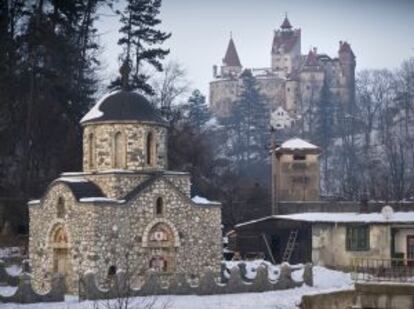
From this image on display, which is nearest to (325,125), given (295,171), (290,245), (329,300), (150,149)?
(295,171)

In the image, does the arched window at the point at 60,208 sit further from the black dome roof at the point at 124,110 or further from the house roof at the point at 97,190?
the black dome roof at the point at 124,110

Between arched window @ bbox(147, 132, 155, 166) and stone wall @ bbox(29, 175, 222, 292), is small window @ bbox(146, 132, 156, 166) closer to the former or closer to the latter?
arched window @ bbox(147, 132, 155, 166)

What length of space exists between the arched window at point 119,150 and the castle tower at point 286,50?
336 feet

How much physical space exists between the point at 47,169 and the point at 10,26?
7955 millimetres

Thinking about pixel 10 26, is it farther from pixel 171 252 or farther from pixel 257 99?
pixel 257 99

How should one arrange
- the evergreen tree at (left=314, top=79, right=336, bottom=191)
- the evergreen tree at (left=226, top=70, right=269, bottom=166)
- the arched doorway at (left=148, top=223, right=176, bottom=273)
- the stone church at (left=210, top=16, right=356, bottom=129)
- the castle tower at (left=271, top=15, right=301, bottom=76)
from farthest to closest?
the castle tower at (left=271, top=15, right=301, bottom=76), the stone church at (left=210, top=16, right=356, bottom=129), the evergreen tree at (left=226, top=70, right=269, bottom=166), the evergreen tree at (left=314, top=79, right=336, bottom=191), the arched doorway at (left=148, top=223, right=176, bottom=273)

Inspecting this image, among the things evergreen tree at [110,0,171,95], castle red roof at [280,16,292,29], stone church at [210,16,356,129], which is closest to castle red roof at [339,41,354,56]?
stone church at [210,16,356,129]

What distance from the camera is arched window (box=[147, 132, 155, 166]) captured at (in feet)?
106

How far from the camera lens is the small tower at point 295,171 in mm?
53688

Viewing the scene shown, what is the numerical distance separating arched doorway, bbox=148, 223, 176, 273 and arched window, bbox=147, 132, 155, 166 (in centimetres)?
251

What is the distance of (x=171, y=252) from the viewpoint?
3144 centimetres

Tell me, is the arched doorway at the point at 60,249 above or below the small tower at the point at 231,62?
below

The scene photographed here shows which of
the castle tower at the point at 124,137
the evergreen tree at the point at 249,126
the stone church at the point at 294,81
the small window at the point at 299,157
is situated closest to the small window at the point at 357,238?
the castle tower at the point at 124,137

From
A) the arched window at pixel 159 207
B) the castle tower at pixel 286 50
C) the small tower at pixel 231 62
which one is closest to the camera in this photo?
the arched window at pixel 159 207
